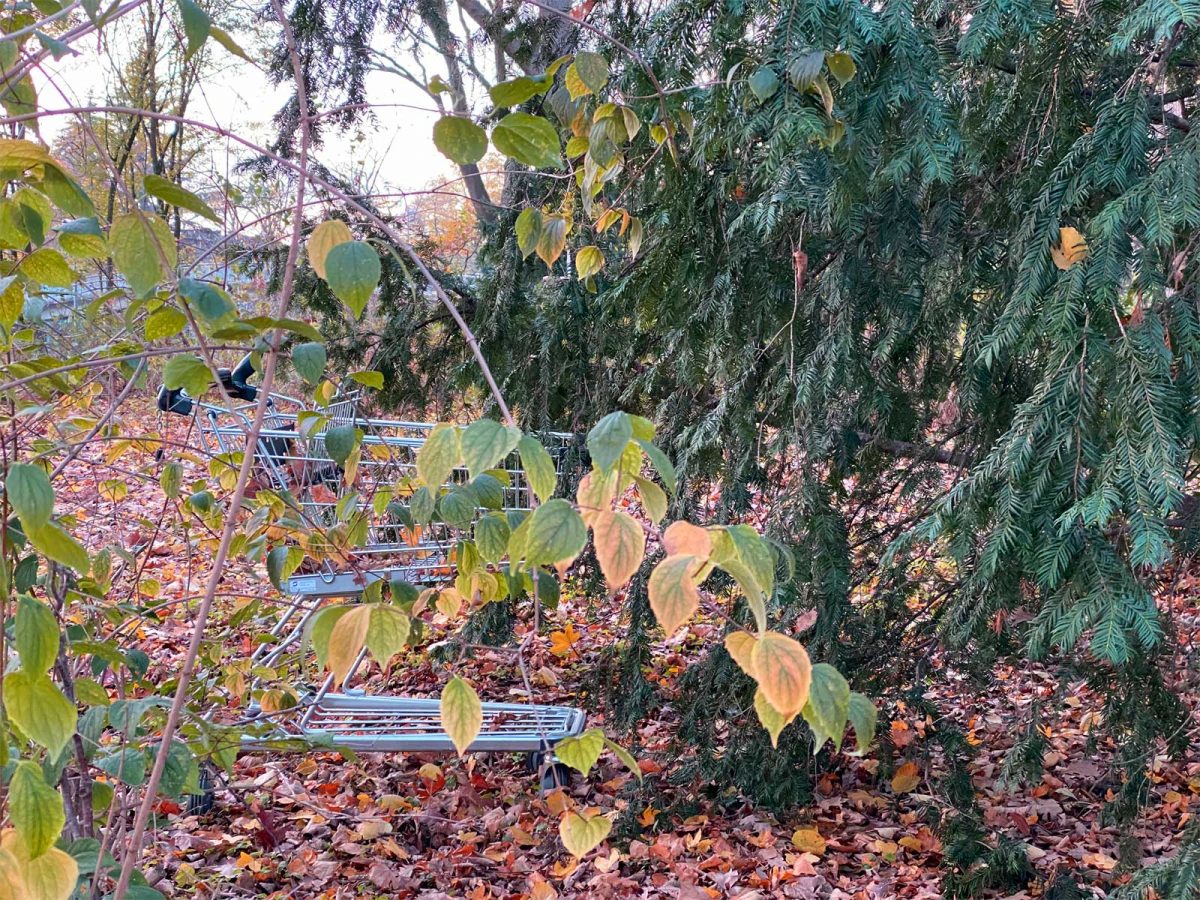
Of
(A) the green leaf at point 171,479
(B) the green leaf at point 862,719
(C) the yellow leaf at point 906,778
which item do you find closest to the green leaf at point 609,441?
(B) the green leaf at point 862,719

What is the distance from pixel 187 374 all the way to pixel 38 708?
0.41 m

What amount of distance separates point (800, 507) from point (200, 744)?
4.70 feet

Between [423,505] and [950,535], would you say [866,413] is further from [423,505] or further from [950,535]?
[423,505]

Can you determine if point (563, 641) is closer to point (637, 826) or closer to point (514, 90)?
point (637, 826)

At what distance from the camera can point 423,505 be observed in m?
1.39

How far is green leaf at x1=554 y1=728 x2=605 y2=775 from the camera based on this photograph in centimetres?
112

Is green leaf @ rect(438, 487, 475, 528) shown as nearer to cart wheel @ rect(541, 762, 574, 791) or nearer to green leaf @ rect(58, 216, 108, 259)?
green leaf @ rect(58, 216, 108, 259)

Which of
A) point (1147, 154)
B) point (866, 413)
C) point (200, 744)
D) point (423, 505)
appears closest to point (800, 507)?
point (866, 413)

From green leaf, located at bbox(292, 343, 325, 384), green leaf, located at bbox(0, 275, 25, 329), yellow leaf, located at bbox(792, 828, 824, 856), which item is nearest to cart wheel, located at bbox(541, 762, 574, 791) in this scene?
yellow leaf, located at bbox(792, 828, 824, 856)

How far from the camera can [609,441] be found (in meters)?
0.84

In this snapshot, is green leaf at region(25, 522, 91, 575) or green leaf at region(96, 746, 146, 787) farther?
green leaf at region(96, 746, 146, 787)

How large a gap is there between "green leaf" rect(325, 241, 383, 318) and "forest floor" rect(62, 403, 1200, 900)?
1462 mm

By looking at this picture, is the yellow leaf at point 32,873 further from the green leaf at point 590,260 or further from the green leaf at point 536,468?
the green leaf at point 590,260

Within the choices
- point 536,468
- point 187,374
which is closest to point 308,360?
point 187,374
